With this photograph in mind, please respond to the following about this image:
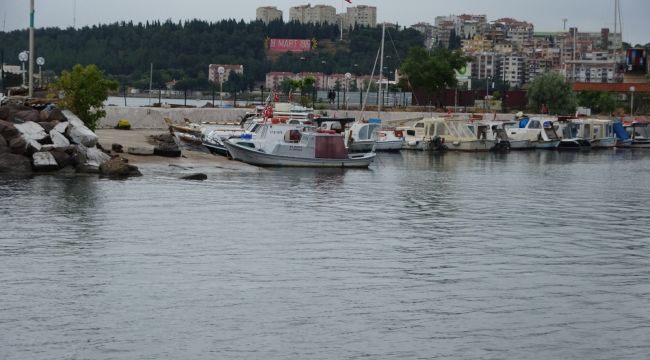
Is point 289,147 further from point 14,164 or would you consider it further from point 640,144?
point 640,144

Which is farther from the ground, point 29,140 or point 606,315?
point 29,140

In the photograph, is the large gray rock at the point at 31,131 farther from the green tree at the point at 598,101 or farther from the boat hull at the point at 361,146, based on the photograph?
the green tree at the point at 598,101

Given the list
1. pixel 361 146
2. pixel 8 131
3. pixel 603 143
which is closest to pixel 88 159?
pixel 8 131

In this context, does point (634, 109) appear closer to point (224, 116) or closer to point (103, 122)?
point (224, 116)

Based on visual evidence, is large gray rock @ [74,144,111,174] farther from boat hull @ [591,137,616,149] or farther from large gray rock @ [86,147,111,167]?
boat hull @ [591,137,616,149]

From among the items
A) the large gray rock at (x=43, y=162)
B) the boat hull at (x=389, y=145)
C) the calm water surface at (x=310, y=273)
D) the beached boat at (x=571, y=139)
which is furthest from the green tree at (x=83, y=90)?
the beached boat at (x=571, y=139)

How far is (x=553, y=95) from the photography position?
117375 millimetres

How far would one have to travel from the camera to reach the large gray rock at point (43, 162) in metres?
42.8

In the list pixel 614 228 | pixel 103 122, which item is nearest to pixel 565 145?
pixel 103 122

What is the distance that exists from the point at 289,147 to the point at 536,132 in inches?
1506

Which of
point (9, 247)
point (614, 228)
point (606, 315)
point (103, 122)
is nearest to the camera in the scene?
point (606, 315)

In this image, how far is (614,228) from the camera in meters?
34.9

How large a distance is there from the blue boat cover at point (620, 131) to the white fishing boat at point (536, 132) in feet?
29.4

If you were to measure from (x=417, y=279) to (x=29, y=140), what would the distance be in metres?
22.7
